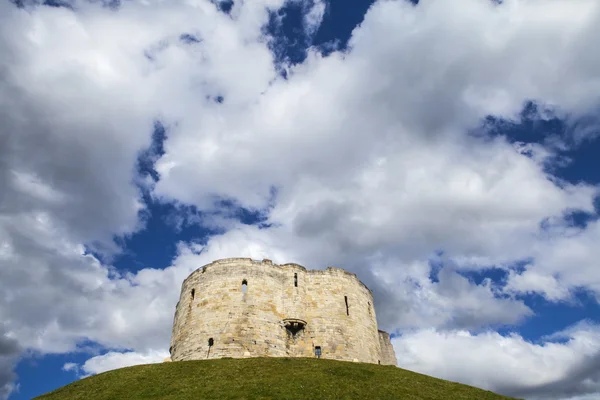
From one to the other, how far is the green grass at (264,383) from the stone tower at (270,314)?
18.2ft

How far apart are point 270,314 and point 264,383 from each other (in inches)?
576

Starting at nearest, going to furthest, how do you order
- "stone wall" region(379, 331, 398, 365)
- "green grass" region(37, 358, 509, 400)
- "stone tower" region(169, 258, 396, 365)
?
"green grass" region(37, 358, 509, 400), "stone tower" region(169, 258, 396, 365), "stone wall" region(379, 331, 398, 365)

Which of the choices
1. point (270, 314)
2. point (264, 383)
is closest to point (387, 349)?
point (270, 314)

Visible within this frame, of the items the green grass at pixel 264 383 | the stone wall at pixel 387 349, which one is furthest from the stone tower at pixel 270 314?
the stone wall at pixel 387 349

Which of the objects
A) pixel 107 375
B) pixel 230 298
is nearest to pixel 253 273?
pixel 230 298

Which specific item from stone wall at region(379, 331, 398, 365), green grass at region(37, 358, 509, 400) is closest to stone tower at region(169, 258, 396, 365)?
green grass at region(37, 358, 509, 400)

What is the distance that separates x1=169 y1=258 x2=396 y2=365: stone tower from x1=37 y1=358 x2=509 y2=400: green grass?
5.55m

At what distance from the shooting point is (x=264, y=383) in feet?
94.5

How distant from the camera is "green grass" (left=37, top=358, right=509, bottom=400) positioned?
27688 millimetres

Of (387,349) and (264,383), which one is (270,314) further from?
(387,349)

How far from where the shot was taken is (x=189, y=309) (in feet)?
146

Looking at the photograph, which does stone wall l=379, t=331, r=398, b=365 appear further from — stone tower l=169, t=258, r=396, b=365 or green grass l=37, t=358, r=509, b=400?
green grass l=37, t=358, r=509, b=400

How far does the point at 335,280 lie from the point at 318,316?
474cm

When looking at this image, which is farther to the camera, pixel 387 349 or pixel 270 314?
pixel 387 349
